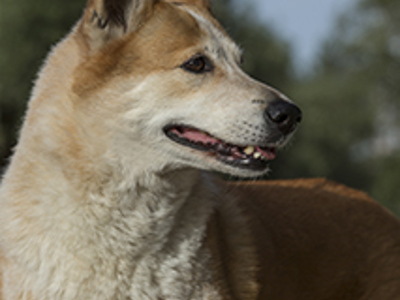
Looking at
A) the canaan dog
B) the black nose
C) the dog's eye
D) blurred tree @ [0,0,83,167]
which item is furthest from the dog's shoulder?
blurred tree @ [0,0,83,167]

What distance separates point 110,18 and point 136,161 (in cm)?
82

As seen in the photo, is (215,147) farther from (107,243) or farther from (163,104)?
(107,243)

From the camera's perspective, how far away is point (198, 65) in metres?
3.65

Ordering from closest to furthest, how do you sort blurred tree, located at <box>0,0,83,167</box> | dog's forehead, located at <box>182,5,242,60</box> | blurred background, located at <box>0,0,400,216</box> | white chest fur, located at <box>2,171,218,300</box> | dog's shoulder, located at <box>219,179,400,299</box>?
white chest fur, located at <box>2,171,218,300</box>, dog's forehead, located at <box>182,5,242,60</box>, dog's shoulder, located at <box>219,179,400,299</box>, blurred tree, located at <box>0,0,83,167</box>, blurred background, located at <box>0,0,400,216</box>

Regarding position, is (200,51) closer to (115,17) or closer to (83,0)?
(115,17)

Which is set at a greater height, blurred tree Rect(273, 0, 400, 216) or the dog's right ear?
the dog's right ear

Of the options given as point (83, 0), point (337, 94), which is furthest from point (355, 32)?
point (83, 0)

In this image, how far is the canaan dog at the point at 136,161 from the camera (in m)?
3.37

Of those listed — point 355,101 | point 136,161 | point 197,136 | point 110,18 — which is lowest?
point 355,101

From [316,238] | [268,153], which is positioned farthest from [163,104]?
[316,238]

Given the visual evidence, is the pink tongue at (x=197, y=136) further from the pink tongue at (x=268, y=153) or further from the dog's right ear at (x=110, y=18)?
the dog's right ear at (x=110, y=18)

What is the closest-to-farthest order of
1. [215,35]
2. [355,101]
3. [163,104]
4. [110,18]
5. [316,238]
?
[163,104] → [110,18] → [215,35] → [316,238] → [355,101]

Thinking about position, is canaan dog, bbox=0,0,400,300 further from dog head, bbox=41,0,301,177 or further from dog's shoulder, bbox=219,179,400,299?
dog's shoulder, bbox=219,179,400,299

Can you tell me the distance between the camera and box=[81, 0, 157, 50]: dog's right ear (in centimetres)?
359
